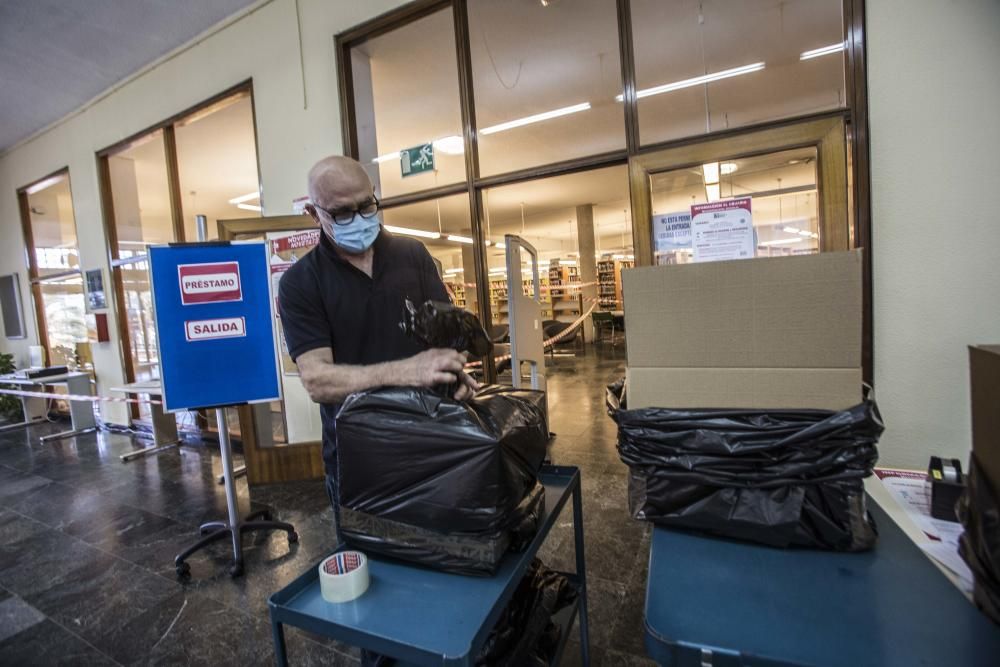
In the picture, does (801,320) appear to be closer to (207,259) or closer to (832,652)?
(832,652)

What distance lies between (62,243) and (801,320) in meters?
8.45

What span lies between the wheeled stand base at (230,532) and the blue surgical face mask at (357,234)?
6.07ft

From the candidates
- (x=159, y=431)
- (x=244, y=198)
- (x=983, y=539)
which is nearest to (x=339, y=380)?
(x=983, y=539)

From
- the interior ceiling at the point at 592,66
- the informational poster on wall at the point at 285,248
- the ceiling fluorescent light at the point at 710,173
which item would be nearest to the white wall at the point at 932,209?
the interior ceiling at the point at 592,66

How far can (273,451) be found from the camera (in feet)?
11.2

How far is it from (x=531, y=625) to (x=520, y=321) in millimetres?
2108

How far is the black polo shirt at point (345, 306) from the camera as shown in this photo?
134 cm

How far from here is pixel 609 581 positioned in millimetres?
2035

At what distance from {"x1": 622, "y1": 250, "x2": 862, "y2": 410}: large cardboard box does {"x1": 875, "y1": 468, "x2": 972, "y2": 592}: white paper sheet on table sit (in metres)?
0.29

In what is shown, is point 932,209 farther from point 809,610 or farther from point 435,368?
point 435,368

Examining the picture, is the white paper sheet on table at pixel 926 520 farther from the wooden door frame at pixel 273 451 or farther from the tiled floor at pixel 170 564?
the wooden door frame at pixel 273 451

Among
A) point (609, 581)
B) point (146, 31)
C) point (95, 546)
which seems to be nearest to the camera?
point (609, 581)

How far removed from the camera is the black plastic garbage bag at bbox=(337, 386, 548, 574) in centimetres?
75

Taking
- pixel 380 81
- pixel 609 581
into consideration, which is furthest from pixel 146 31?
pixel 609 581
